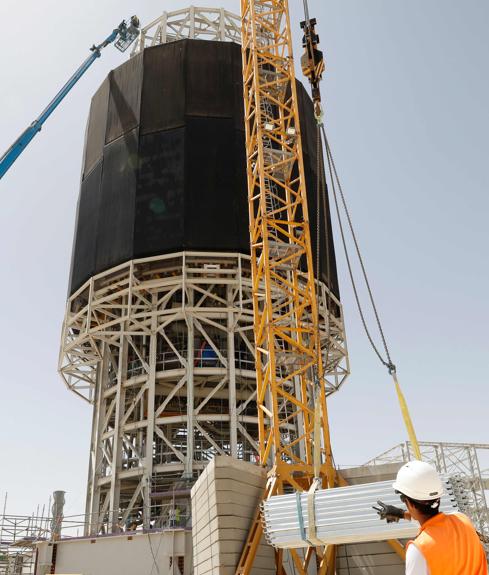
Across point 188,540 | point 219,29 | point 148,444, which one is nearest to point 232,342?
point 148,444

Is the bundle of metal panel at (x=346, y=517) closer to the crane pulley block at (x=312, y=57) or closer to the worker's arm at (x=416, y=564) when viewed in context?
the worker's arm at (x=416, y=564)

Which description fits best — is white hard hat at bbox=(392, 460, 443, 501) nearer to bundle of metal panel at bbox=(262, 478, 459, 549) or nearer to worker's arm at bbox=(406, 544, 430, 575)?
worker's arm at bbox=(406, 544, 430, 575)

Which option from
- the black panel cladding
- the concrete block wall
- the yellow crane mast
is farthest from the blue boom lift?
the concrete block wall

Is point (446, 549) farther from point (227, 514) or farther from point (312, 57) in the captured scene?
point (312, 57)

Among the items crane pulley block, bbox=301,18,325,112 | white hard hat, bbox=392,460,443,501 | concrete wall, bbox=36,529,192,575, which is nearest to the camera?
white hard hat, bbox=392,460,443,501

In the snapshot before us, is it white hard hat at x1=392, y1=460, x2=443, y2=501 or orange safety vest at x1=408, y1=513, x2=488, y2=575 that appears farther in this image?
white hard hat at x1=392, y1=460, x2=443, y2=501

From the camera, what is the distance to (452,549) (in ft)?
9.40

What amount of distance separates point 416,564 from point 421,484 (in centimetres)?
57

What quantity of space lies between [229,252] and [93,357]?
9.63 metres

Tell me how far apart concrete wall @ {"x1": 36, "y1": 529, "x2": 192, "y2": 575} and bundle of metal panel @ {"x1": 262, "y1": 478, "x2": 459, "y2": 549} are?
1190 centimetres

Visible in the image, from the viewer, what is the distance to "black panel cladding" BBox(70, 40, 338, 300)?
1206 inches

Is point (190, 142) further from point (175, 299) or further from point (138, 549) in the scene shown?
point (138, 549)

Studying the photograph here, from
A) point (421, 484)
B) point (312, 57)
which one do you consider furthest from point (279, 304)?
point (421, 484)

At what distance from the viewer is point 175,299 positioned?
3353cm
